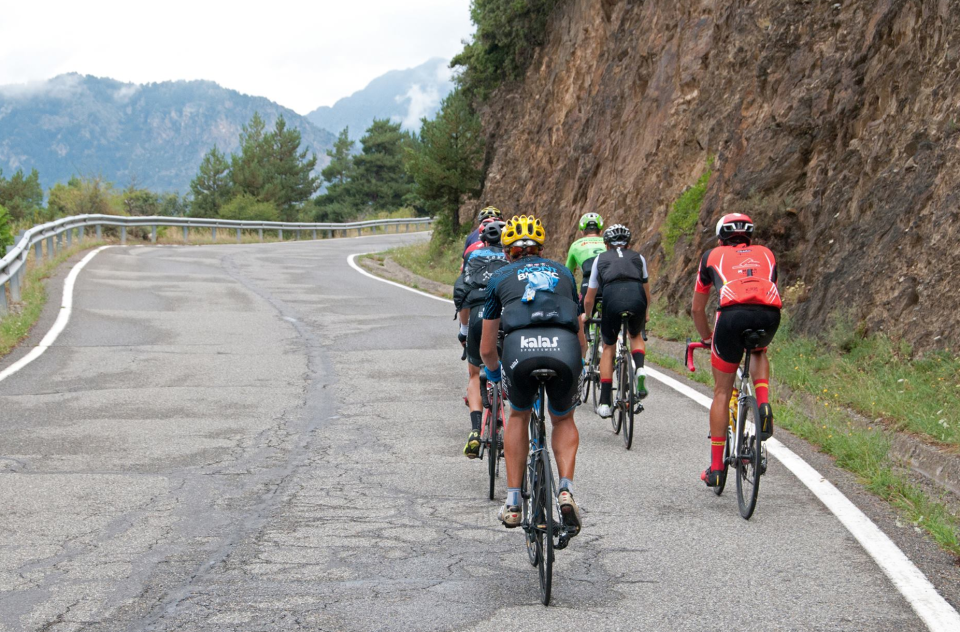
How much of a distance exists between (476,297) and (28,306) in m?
11.0

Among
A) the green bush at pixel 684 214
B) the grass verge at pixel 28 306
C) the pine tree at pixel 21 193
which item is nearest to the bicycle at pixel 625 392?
the green bush at pixel 684 214

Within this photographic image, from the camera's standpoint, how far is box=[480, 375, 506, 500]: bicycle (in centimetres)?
720

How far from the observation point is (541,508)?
205 inches

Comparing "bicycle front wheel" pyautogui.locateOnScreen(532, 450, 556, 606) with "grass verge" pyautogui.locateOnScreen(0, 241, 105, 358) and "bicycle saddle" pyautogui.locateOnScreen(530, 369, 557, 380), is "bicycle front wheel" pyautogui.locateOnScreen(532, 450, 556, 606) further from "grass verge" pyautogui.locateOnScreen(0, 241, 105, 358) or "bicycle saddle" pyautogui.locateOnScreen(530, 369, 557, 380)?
"grass verge" pyautogui.locateOnScreen(0, 241, 105, 358)

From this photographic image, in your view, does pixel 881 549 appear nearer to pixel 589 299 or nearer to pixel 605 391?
pixel 605 391

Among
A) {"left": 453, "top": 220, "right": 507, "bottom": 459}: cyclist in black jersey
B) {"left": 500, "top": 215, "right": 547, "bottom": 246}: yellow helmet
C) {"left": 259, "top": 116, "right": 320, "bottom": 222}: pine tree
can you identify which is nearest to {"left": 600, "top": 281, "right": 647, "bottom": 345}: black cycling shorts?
{"left": 453, "top": 220, "right": 507, "bottom": 459}: cyclist in black jersey

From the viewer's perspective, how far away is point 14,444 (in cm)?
839

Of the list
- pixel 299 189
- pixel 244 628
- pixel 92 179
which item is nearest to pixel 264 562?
pixel 244 628

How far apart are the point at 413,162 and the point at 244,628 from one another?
2710cm

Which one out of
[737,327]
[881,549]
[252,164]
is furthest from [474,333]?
[252,164]

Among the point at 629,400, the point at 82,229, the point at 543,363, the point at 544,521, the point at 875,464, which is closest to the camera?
the point at 544,521

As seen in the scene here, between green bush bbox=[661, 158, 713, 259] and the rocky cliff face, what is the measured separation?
0.98 ft

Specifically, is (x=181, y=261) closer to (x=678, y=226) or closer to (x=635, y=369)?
(x=678, y=226)

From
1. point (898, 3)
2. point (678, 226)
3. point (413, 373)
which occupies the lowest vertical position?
point (413, 373)
